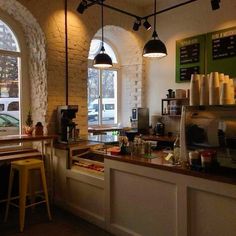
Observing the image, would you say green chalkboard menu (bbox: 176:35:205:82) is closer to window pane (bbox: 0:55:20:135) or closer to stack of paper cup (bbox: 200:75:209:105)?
stack of paper cup (bbox: 200:75:209:105)

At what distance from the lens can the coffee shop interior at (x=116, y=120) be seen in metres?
2.11

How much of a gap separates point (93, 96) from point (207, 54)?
7.41 feet

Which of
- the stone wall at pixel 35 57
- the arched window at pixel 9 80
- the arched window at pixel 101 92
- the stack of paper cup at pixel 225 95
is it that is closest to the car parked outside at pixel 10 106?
the arched window at pixel 9 80

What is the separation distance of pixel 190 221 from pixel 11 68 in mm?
3293

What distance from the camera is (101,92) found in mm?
5566

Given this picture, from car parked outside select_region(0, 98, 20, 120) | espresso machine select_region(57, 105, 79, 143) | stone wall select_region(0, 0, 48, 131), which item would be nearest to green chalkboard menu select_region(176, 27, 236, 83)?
espresso machine select_region(57, 105, 79, 143)

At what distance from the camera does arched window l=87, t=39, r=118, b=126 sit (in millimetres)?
5426

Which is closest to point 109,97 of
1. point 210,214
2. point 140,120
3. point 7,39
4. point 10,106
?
point 140,120

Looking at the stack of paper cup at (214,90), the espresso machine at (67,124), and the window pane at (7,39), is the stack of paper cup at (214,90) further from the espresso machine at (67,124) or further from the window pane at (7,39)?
the window pane at (7,39)

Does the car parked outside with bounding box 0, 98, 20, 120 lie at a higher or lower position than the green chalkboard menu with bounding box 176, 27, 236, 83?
lower

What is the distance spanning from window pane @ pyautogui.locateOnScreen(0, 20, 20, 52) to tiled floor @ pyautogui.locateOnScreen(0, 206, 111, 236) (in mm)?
2317

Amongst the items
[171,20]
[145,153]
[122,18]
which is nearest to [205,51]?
[171,20]

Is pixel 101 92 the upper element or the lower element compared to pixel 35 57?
lower

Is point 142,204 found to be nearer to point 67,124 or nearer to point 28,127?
point 67,124
